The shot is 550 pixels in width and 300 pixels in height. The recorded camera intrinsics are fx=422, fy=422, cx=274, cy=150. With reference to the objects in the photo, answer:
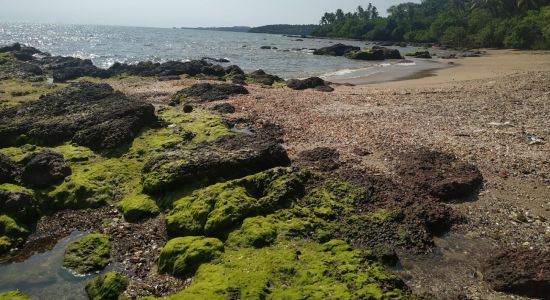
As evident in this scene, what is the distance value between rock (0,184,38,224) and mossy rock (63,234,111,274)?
8.89 ft

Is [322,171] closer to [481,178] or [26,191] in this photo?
[481,178]

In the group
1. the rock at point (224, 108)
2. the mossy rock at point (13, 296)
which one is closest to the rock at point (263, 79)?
the rock at point (224, 108)

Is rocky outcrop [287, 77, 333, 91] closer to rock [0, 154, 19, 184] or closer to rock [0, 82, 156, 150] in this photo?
rock [0, 82, 156, 150]

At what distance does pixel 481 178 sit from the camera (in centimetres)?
1382

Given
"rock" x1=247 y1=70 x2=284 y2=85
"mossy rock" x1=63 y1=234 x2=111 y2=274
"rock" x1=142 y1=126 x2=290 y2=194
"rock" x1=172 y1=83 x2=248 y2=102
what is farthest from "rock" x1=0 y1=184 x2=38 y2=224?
"rock" x1=247 y1=70 x2=284 y2=85

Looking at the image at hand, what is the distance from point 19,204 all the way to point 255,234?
7536 mm

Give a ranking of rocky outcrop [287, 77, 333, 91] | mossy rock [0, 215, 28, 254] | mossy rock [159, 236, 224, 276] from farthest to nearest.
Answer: rocky outcrop [287, 77, 333, 91] < mossy rock [0, 215, 28, 254] < mossy rock [159, 236, 224, 276]

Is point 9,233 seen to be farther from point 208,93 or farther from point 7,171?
point 208,93

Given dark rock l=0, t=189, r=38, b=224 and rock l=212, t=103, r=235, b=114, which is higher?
rock l=212, t=103, r=235, b=114

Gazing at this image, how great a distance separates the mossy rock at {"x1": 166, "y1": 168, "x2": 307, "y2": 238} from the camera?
1155cm

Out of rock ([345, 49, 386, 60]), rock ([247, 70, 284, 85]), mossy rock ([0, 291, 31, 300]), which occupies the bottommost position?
mossy rock ([0, 291, 31, 300])

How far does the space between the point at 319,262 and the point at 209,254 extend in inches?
106

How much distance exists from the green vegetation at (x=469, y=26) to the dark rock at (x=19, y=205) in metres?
70.0

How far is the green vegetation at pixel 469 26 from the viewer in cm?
7450
